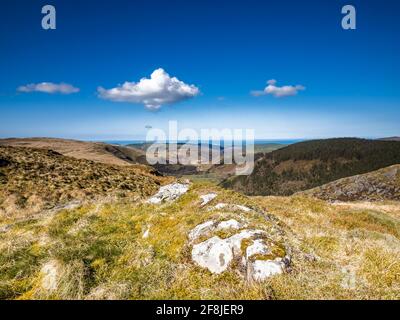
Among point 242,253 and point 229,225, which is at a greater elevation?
point 229,225

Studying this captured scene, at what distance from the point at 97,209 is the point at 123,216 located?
226 cm

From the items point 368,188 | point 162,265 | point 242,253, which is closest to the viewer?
point 242,253

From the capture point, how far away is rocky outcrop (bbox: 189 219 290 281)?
24.4ft

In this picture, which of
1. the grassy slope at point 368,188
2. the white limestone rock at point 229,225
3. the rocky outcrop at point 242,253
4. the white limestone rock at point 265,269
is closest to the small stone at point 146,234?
the rocky outcrop at point 242,253

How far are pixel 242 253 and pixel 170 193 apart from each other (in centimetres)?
908

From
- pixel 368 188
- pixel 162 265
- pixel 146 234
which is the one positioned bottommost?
pixel 368 188

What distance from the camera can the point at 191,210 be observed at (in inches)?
501

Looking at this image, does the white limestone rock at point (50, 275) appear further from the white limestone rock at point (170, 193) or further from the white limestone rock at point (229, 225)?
the white limestone rock at point (170, 193)

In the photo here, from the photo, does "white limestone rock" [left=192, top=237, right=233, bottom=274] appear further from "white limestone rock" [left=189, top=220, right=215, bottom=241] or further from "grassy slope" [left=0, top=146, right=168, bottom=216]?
"grassy slope" [left=0, top=146, right=168, bottom=216]

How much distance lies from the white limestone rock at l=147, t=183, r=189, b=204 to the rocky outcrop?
6672mm

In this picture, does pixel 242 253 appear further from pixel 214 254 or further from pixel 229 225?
pixel 229 225

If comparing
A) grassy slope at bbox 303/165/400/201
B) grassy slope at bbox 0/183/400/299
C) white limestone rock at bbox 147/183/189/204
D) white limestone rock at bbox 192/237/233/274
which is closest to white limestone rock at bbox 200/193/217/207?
grassy slope at bbox 0/183/400/299

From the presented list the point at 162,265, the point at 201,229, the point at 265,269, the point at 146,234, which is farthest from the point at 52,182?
the point at 265,269

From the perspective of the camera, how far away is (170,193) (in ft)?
54.4
